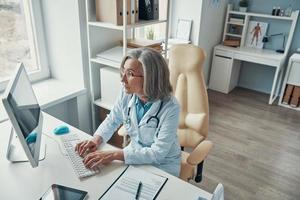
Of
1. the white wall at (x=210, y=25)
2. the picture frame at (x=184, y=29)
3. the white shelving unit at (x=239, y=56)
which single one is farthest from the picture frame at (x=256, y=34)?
the picture frame at (x=184, y=29)

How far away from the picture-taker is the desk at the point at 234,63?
11.5ft

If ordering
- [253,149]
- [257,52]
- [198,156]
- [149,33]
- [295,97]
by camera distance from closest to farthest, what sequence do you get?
[198,156] → [253,149] → [149,33] → [295,97] → [257,52]

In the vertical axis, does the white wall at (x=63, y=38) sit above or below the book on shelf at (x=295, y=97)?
above

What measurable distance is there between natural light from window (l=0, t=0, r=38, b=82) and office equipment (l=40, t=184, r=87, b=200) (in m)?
1.46

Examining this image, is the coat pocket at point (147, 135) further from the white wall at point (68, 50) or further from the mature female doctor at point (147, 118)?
the white wall at point (68, 50)

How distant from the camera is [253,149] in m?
2.73

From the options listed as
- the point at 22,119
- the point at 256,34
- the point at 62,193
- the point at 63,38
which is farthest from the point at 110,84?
the point at 256,34

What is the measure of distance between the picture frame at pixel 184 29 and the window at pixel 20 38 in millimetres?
1977

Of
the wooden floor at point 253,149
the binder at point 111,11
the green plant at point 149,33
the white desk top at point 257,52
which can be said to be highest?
the binder at point 111,11

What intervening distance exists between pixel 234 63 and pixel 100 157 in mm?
3079

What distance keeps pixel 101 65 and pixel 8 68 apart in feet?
2.54

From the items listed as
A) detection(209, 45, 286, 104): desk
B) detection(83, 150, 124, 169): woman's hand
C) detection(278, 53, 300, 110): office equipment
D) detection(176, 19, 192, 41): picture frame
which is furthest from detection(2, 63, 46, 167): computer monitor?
detection(278, 53, 300, 110): office equipment

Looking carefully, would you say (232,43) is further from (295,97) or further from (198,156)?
(198,156)

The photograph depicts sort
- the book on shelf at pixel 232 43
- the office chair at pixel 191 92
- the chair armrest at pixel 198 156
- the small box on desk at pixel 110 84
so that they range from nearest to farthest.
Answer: the chair armrest at pixel 198 156 → the office chair at pixel 191 92 → the small box on desk at pixel 110 84 → the book on shelf at pixel 232 43
